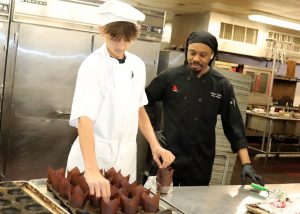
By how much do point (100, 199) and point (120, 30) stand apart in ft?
2.47

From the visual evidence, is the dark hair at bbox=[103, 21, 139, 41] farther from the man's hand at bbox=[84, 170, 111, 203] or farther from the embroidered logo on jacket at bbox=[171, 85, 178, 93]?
the embroidered logo on jacket at bbox=[171, 85, 178, 93]

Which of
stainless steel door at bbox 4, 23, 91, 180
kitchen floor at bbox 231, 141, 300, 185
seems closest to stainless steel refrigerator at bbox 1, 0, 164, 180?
stainless steel door at bbox 4, 23, 91, 180

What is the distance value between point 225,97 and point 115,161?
0.88 metres

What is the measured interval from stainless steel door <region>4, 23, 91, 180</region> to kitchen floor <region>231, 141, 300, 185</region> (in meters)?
2.71

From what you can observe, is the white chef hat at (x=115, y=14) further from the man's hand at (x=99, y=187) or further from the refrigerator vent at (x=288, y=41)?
the refrigerator vent at (x=288, y=41)

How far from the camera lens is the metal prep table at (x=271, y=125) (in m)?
7.09

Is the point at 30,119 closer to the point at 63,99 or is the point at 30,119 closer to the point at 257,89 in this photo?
the point at 63,99

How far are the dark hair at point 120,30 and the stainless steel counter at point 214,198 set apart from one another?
73 centimetres

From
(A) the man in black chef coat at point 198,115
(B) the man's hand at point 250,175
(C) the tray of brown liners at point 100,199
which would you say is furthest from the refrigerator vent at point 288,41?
(C) the tray of brown liners at point 100,199

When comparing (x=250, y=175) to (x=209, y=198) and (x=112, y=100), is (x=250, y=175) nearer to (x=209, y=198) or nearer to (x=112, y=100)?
(x=209, y=198)

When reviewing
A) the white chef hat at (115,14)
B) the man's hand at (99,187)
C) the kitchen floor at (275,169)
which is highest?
the white chef hat at (115,14)

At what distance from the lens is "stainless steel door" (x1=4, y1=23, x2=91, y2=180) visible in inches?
141

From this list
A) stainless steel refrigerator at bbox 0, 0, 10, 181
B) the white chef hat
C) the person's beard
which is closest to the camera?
the white chef hat

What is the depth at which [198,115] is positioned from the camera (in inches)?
95.2
